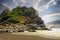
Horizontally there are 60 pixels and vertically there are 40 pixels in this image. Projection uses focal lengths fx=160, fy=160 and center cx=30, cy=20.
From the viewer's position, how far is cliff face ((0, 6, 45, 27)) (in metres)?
24.3

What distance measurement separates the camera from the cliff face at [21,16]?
79.7ft

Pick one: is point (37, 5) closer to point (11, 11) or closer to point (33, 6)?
point (33, 6)

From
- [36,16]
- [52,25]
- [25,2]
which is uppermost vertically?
[25,2]

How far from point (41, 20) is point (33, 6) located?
103 inches

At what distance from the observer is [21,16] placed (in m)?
25.5

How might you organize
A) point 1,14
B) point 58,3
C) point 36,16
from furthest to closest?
point 36,16, point 1,14, point 58,3

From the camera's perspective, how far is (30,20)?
25.8 meters

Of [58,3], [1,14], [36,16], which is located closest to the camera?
[58,3]

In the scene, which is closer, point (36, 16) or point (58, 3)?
point (58, 3)

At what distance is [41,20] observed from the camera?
25.3 m

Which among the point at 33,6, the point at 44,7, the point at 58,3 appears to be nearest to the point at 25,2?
the point at 33,6

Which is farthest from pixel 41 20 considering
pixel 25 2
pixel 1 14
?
pixel 1 14

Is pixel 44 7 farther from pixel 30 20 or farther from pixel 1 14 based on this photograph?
pixel 1 14

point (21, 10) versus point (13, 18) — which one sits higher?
point (21, 10)
